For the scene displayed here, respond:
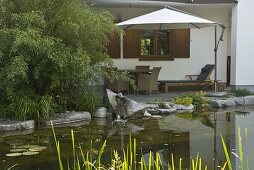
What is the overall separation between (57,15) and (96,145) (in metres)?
3.59

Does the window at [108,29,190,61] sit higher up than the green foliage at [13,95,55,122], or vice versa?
the window at [108,29,190,61]

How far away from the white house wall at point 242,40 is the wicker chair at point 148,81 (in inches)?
127

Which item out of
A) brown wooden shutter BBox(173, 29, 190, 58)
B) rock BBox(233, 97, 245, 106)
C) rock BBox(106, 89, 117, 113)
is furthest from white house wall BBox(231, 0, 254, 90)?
rock BBox(106, 89, 117, 113)

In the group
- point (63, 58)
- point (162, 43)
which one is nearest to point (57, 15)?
point (63, 58)

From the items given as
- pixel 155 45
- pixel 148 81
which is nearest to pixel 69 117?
pixel 148 81

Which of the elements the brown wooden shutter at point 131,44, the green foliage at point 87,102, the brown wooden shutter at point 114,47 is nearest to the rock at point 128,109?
the green foliage at point 87,102

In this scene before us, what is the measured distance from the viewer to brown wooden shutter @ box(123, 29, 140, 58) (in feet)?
46.0

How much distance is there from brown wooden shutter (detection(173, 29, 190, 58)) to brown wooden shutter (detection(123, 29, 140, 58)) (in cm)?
140

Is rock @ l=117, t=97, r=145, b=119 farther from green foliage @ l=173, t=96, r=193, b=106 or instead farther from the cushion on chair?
the cushion on chair

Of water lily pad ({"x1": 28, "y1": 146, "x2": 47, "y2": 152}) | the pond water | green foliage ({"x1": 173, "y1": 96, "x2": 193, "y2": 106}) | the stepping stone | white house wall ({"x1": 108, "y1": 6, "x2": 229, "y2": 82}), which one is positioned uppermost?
white house wall ({"x1": 108, "y1": 6, "x2": 229, "y2": 82})

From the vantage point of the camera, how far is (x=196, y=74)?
48.4 feet

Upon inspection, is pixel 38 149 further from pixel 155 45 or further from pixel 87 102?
pixel 155 45

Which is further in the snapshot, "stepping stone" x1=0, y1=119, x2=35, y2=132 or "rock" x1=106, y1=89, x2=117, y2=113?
"rock" x1=106, y1=89, x2=117, y2=113

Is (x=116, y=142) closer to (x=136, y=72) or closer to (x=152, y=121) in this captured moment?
(x=152, y=121)
